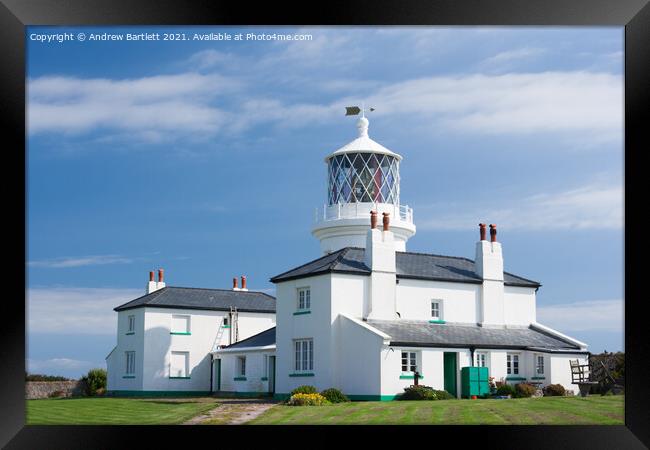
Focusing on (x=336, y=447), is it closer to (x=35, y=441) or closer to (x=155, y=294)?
(x=35, y=441)

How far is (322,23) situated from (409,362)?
11889mm

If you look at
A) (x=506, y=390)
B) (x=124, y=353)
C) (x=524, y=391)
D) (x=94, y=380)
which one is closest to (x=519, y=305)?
(x=524, y=391)

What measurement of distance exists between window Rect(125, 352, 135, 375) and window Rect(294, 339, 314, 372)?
933 cm

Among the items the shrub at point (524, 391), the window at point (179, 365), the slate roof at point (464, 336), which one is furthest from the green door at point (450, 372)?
the window at point (179, 365)

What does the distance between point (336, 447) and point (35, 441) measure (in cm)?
415

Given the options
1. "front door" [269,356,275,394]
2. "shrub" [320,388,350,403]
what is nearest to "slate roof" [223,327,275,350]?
"front door" [269,356,275,394]

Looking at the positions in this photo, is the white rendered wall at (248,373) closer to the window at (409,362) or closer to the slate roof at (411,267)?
the slate roof at (411,267)

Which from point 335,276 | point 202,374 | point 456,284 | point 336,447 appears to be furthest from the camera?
point 202,374

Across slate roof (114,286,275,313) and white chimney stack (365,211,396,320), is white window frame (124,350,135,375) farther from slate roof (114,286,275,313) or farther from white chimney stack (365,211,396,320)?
white chimney stack (365,211,396,320)

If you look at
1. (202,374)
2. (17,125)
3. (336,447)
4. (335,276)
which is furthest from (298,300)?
(17,125)

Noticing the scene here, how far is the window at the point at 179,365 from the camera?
30.7 m

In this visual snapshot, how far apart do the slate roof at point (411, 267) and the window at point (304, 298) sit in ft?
1.37

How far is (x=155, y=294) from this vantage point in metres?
31.8

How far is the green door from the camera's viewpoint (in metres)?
22.7
